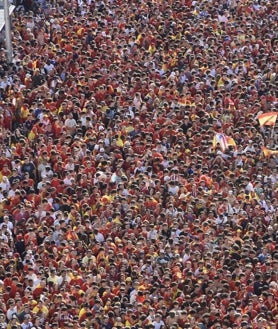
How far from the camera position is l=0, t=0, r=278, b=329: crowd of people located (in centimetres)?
3334

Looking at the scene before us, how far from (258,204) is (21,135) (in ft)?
17.8

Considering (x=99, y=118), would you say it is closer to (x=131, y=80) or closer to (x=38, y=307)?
(x=131, y=80)

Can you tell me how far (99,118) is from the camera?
132 feet

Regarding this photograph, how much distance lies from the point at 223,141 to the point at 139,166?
7.71 ft

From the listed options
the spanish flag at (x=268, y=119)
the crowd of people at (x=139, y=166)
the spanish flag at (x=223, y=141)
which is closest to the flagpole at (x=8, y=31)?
the crowd of people at (x=139, y=166)

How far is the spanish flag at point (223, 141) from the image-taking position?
39250 millimetres

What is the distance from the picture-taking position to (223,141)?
1551 inches

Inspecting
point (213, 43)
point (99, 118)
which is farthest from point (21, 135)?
point (213, 43)

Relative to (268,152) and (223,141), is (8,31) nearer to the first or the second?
(223,141)

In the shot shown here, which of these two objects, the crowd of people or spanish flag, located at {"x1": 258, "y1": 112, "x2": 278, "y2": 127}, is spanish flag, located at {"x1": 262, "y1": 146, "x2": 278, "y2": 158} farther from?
spanish flag, located at {"x1": 258, "y1": 112, "x2": 278, "y2": 127}

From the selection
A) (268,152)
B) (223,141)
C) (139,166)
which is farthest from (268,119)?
(139,166)

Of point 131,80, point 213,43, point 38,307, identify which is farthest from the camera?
point 213,43

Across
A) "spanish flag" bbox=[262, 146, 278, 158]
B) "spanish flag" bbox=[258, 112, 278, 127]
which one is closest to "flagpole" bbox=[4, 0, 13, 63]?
"spanish flag" bbox=[258, 112, 278, 127]

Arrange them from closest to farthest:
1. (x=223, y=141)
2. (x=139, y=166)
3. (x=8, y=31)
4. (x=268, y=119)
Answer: (x=139, y=166), (x=223, y=141), (x=268, y=119), (x=8, y=31)
